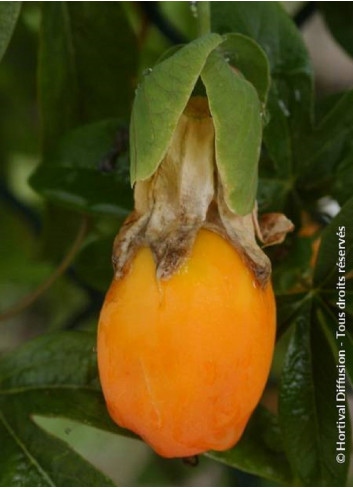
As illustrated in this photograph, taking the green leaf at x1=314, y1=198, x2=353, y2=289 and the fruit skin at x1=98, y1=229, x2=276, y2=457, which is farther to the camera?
the green leaf at x1=314, y1=198, x2=353, y2=289

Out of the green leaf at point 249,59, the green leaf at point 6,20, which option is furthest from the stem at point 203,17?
the green leaf at point 6,20

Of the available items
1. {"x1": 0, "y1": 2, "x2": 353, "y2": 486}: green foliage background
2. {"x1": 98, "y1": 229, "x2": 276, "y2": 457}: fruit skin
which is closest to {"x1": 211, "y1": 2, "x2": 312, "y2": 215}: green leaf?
{"x1": 0, "y1": 2, "x2": 353, "y2": 486}: green foliage background

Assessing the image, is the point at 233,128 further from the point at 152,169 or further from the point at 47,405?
the point at 47,405

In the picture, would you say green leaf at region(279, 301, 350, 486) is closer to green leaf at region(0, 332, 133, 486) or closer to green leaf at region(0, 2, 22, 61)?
green leaf at region(0, 332, 133, 486)

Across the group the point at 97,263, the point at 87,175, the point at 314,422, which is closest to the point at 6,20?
the point at 87,175

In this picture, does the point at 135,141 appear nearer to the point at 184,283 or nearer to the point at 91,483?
the point at 184,283

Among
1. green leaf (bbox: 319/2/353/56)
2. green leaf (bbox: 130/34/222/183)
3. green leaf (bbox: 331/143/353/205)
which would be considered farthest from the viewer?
green leaf (bbox: 319/2/353/56)

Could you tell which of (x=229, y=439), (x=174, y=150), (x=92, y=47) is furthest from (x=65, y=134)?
(x=229, y=439)
